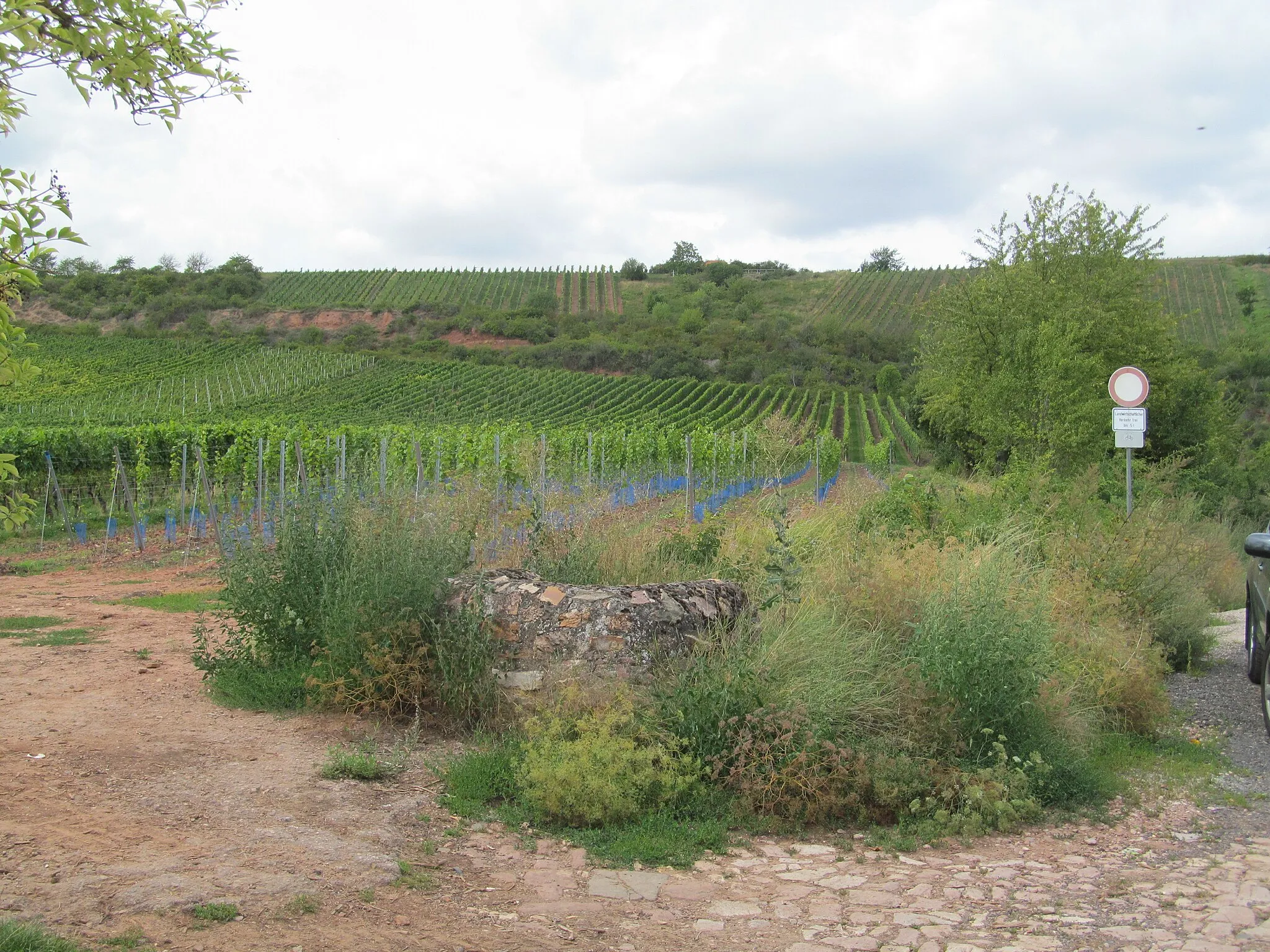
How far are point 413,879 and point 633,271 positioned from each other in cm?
12464

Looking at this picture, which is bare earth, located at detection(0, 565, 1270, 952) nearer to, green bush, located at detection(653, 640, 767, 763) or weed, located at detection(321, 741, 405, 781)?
weed, located at detection(321, 741, 405, 781)

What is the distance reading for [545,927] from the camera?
3852 millimetres

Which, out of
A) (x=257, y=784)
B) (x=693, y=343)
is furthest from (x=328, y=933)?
(x=693, y=343)

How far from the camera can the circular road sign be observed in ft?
38.5

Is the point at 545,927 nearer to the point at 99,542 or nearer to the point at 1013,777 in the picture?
the point at 1013,777

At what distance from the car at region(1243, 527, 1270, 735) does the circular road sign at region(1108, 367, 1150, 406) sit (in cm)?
377

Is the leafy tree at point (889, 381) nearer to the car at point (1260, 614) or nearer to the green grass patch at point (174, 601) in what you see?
the green grass patch at point (174, 601)

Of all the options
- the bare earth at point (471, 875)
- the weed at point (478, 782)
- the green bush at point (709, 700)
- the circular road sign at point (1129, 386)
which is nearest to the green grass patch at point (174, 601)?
Answer: the bare earth at point (471, 875)

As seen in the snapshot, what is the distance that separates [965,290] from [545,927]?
69.4 ft

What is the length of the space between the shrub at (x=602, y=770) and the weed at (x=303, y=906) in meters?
1.45

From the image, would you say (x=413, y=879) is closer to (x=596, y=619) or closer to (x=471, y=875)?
(x=471, y=875)

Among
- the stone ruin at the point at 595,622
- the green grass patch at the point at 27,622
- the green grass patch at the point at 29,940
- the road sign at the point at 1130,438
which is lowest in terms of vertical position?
the green grass patch at the point at 27,622

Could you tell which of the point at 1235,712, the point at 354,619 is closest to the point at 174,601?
the point at 354,619

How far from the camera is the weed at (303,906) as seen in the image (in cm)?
366
